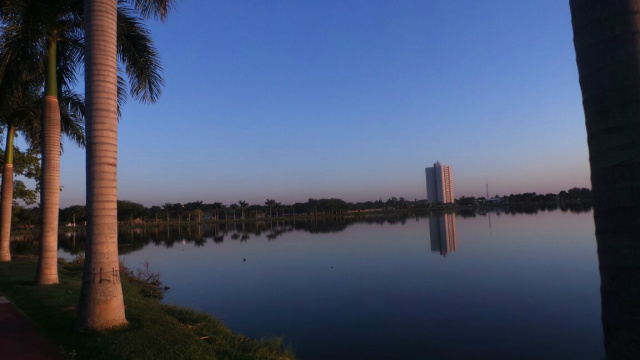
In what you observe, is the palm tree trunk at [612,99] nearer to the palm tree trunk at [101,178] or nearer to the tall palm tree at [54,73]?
the palm tree trunk at [101,178]

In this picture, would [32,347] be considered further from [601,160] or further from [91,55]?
[601,160]

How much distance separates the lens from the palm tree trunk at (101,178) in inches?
287

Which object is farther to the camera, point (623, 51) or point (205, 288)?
point (205, 288)

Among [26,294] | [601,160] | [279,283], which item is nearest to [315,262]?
[279,283]

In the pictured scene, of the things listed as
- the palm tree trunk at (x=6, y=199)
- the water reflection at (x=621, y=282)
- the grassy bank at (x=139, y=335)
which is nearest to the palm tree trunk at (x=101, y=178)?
the grassy bank at (x=139, y=335)

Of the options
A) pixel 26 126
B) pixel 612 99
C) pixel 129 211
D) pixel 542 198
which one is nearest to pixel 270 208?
pixel 129 211

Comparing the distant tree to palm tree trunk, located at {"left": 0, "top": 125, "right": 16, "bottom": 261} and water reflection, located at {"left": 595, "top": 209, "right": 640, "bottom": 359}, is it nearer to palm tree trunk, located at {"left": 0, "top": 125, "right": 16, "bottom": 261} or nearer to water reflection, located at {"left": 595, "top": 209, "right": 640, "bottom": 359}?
palm tree trunk, located at {"left": 0, "top": 125, "right": 16, "bottom": 261}

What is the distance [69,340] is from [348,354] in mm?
5847

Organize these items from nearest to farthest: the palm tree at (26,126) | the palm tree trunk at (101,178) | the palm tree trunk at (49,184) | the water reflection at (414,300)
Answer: the palm tree trunk at (101,178), the water reflection at (414,300), the palm tree trunk at (49,184), the palm tree at (26,126)

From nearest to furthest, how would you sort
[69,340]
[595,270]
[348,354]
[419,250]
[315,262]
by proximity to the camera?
[69,340] → [348,354] → [595,270] → [315,262] → [419,250]

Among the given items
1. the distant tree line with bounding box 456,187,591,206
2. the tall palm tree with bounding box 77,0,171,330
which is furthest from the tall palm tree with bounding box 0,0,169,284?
the distant tree line with bounding box 456,187,591,206

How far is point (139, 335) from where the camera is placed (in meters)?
6.95

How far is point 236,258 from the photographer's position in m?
29.0

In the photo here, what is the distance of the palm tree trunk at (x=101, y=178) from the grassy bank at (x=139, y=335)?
1.48 ft
